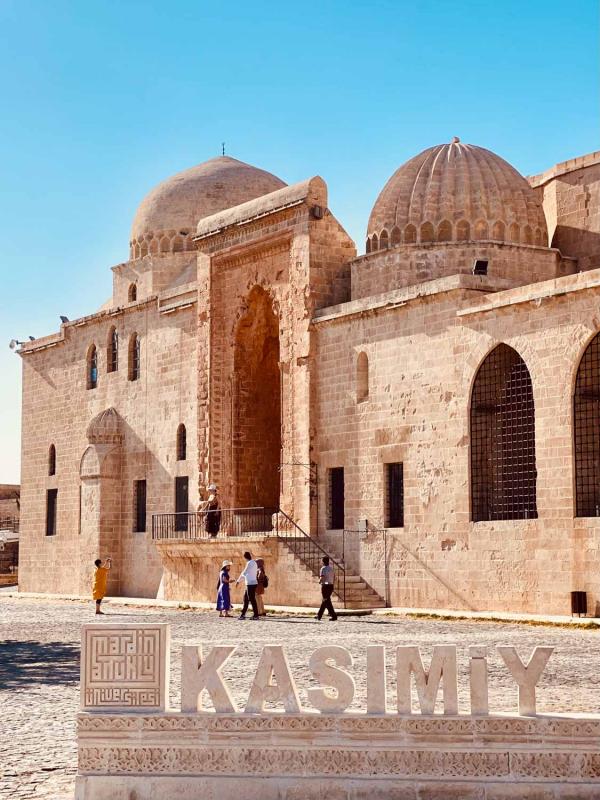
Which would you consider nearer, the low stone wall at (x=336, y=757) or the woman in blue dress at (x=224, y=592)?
the low stone wall at (x=336, y=757)

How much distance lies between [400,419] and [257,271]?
6097mm

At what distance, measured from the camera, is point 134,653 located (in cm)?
625

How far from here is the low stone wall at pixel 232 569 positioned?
22.6 metres

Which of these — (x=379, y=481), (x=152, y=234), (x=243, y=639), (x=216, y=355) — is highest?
(x=152, y=234)

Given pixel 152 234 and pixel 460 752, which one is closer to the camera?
pixel 460 752

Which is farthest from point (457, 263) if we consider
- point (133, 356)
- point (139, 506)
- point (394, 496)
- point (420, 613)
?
point (139, 506)

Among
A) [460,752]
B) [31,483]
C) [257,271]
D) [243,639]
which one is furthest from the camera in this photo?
[31,483]

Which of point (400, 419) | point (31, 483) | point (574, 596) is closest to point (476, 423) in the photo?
point (400, 419)

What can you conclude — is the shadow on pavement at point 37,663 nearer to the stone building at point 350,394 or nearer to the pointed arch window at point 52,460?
the stone building at point 350,394

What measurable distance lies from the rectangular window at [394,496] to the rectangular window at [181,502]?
6911mm

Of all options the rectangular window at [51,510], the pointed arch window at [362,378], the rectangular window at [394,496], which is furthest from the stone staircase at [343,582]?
the rectangular window at [51,510]

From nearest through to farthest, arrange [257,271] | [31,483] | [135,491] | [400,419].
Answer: [400,419] → [257,271] → [135,491] → [31,483]

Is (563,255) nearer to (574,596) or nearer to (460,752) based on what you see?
(574,596)

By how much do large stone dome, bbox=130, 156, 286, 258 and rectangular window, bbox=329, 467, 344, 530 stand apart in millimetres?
10037
